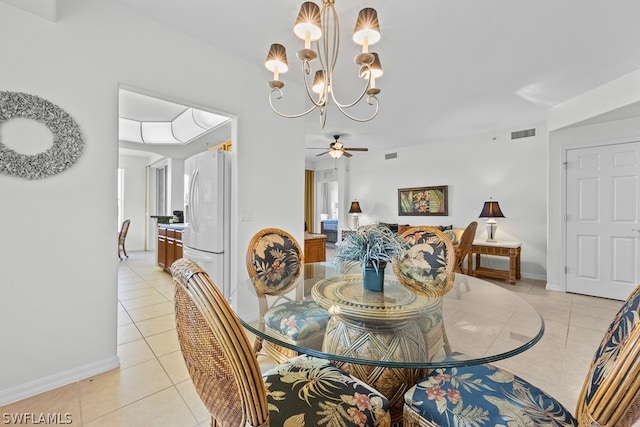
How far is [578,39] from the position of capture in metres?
2.39

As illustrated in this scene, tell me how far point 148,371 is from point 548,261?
5.22 m

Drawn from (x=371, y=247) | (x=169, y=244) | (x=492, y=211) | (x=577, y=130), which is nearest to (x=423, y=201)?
(x=492, y=211)

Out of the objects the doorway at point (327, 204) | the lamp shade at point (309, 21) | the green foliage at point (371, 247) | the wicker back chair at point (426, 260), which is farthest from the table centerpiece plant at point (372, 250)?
the doorway at point (327, 204)

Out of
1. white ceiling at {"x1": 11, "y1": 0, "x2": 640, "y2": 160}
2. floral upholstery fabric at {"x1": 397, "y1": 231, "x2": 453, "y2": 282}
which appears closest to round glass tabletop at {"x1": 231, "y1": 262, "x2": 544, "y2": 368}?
floral upholstery fabric at {"x1": 397, "y1": 231, "x2": 453, "y2": 282}

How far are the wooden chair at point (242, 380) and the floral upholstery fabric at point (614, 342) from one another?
0.67 meters

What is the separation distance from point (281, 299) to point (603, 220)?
4.52 meters

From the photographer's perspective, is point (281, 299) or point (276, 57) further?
point (281, 299)

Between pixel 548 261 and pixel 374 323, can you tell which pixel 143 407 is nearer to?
pixel 374 323

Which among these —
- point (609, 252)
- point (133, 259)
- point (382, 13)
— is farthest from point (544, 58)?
point (133, 259)

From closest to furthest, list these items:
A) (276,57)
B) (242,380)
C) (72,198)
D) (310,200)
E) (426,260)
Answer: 1. (242,380)
2. (276,57)
3. (72,198)
4. (426,260)
5. (310,200)

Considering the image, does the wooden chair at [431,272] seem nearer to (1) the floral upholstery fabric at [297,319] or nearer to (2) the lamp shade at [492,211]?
(1) the floral upholstery fabric at [297,319]

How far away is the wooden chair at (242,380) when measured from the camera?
2.26ft

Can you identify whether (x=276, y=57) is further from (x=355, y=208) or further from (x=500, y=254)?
(x=355, y=208)

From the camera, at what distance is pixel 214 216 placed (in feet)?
9.46
